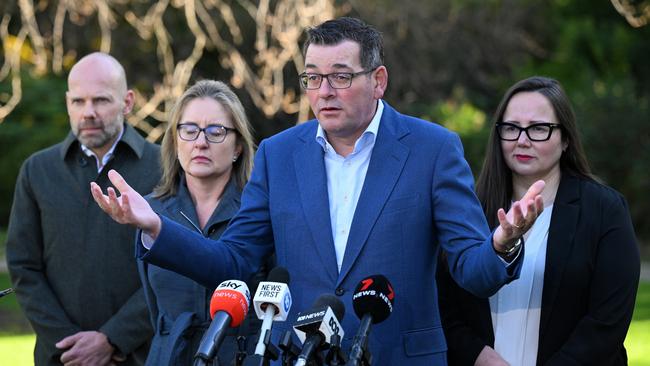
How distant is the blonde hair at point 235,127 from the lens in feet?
19.6

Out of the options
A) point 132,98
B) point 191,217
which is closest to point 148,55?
point 132,98

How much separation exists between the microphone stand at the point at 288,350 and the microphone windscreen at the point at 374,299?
0.26m

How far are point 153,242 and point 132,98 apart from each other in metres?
2.45

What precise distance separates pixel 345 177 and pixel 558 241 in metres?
1.17

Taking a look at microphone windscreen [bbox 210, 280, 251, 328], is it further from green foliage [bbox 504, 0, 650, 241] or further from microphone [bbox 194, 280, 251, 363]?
green foliage [bbox 504, 0, 650, 241]

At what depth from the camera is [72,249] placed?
21.7ft

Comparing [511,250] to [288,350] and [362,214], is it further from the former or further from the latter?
[288,350]

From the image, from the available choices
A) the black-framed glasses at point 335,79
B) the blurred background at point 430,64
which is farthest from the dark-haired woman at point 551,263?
the blurred background at point 430,64

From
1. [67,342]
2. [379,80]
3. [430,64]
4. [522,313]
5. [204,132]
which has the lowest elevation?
[67,342]

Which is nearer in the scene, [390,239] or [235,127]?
[390,239]

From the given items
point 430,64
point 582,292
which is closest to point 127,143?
point 582,292

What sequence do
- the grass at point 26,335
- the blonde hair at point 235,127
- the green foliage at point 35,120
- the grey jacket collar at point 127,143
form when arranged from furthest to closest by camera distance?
the green foliage at point 35,120 < the grass at point 26,335 < the grey jacket collar at point 127,143 < the blonde hair at point 235,127

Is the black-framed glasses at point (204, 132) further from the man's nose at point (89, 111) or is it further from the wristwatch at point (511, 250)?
the wristwatch at point (511, 250)

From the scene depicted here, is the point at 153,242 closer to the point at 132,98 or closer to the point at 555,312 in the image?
the point at 555,312
